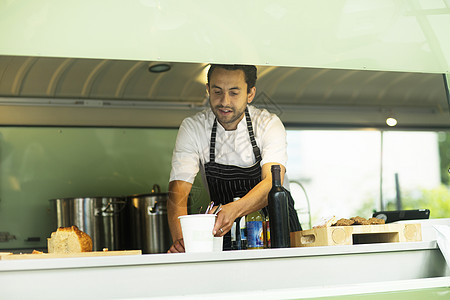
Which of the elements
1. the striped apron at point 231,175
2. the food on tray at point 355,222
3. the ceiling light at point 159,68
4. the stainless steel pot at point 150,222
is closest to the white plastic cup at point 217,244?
the food on tray at point 355,222

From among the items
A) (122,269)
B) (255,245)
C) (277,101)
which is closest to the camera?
(122,269)

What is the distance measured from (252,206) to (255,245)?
0.36 meters

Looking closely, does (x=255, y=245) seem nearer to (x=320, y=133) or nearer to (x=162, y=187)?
(x=162, y=187)

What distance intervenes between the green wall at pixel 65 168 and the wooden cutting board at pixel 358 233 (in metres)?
2.69

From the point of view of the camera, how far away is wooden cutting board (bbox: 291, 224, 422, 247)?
6.98 ft

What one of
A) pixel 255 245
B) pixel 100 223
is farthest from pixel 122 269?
pixel 100 223

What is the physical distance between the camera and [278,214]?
215 centimetres

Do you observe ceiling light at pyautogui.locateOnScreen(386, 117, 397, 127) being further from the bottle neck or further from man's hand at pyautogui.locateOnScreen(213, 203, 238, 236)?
the bottle neck

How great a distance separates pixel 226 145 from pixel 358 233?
1278mm

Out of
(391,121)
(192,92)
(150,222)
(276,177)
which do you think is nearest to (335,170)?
(391,121)

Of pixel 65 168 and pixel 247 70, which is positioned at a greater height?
pixel 247 70

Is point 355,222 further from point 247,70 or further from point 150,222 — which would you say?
Answer: point 150,222

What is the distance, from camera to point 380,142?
545cm

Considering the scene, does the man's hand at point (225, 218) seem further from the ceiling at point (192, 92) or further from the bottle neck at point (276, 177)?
the ceiling at point (192, 92)
